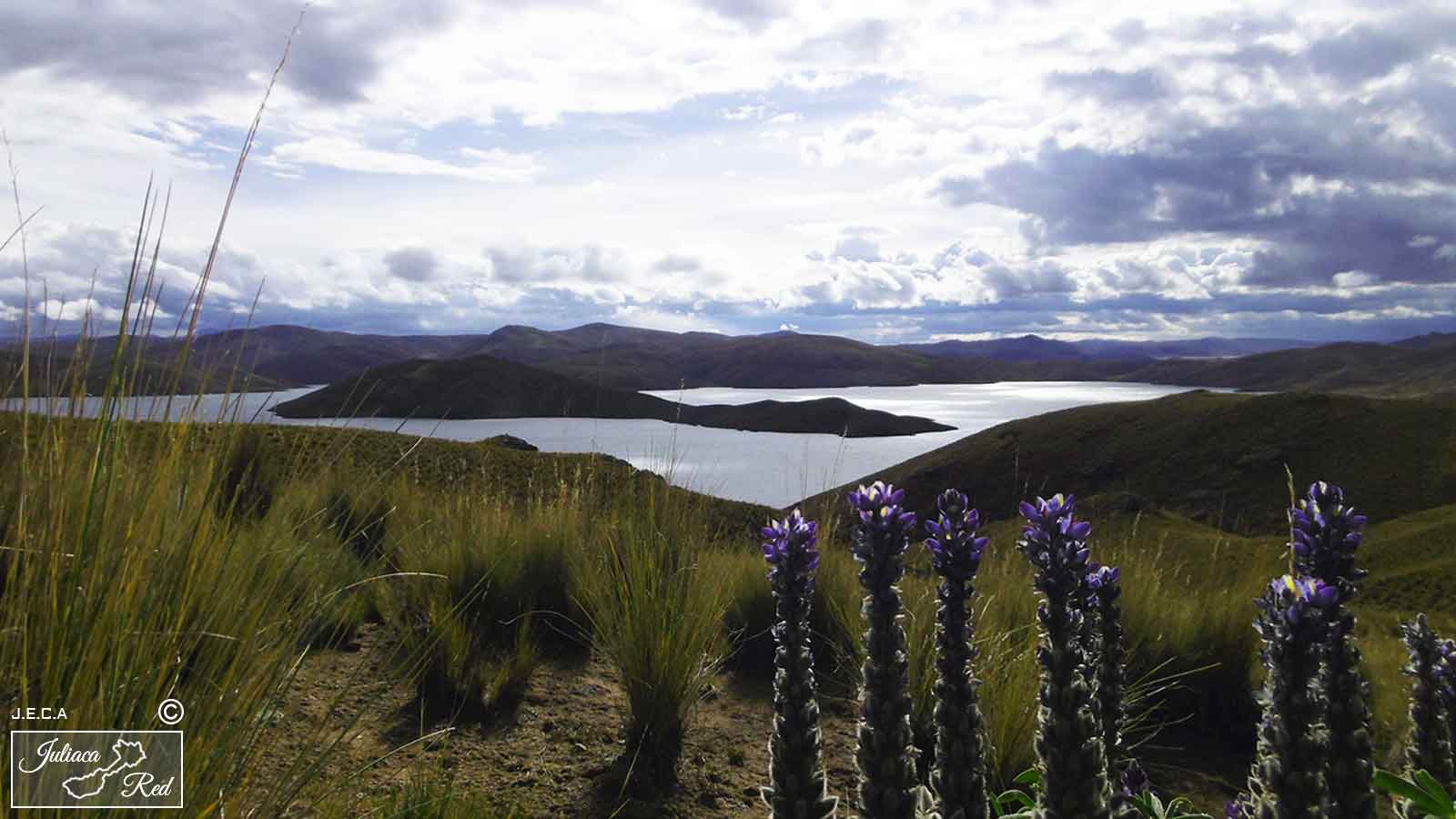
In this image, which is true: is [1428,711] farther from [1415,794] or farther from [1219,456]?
[1219,456]

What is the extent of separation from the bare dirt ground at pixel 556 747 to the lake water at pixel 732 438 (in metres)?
1.34

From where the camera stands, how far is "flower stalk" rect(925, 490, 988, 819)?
161 cm

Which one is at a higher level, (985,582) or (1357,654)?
(1357,654)

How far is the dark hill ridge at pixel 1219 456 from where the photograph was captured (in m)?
34.3

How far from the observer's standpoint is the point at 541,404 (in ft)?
288

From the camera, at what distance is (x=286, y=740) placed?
375 cm

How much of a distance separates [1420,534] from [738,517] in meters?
19.5

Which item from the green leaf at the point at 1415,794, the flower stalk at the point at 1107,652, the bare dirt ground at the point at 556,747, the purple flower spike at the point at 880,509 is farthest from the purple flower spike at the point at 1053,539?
the bare dirt ground at the point at 556,747

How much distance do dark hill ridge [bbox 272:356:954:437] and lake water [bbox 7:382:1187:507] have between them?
4693 mm

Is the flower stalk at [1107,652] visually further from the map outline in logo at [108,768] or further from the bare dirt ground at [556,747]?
the map outline in logo at [108,768]

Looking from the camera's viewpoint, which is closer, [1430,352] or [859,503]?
[859,503]

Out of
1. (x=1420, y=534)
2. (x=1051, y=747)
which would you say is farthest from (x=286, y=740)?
(x=1420, y=534)

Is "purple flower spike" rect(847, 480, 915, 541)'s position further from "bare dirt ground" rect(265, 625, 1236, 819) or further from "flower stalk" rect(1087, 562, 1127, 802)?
"bare dirt ground" rect(265, 625, 1236, 819)

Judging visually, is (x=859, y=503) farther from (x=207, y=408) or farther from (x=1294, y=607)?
(x=207, y=408)
